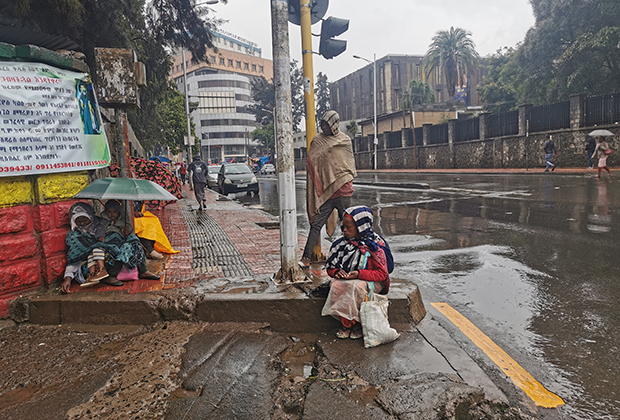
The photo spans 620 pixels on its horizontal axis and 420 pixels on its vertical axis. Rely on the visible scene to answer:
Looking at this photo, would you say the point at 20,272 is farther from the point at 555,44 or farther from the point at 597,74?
the point at 555,44

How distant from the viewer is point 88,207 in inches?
180

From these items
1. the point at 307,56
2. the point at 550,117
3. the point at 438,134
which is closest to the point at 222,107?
the point at 438,134

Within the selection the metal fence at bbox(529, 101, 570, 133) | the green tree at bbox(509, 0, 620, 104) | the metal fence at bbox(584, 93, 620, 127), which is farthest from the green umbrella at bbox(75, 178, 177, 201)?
the green tree at bbox(509, 0, 620, 104)

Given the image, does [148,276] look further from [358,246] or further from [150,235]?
[358,246]

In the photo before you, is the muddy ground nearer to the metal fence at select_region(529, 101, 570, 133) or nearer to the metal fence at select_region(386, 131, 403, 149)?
the metal fence at select_region(529, 101, 570, 133)

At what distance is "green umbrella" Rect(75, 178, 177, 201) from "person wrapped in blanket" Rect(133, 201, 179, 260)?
4.80 feet

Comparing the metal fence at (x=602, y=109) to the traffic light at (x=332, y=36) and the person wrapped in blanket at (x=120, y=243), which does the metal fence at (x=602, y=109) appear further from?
the person wrapped in blanket at (x=120, y=243)

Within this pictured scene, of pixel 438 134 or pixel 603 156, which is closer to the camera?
pixel 603 156

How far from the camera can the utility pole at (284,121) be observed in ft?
14.5

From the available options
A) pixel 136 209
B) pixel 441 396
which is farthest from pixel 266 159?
pixel 441 396

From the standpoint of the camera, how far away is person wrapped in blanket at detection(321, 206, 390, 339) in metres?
3.64

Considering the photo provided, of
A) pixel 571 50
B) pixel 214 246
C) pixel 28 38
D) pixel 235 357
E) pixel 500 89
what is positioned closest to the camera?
pixel 235 357

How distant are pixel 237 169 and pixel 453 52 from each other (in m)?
45.6

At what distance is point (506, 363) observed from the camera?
10.7ft
